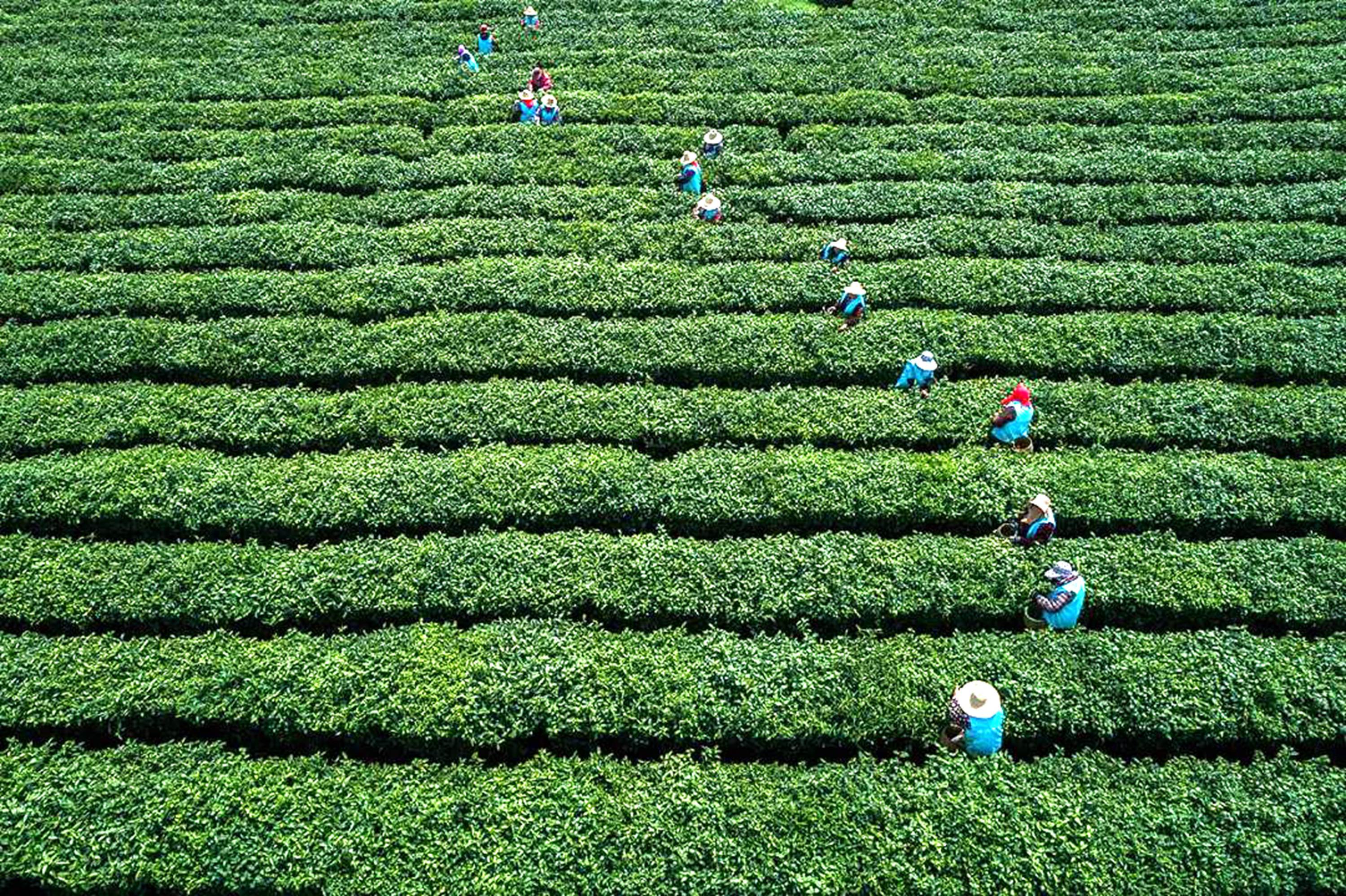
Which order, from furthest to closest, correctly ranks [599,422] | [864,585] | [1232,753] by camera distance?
[599,422] < [864,585] < [1232,753]

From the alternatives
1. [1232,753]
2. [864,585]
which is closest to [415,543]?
[864,585]

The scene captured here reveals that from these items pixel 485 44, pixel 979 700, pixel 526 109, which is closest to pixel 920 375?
pixel 979 700

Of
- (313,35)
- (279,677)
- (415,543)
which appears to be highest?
(313,35)

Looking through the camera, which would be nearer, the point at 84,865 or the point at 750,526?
the point at 84,865

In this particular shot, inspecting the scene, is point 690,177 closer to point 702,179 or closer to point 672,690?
point 702,179

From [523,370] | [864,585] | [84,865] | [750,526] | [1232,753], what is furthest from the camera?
[523,370]

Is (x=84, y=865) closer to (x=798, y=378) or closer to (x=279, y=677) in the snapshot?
(x=279, y=677)

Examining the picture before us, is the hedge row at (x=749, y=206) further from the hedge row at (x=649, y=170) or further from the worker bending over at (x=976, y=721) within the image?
the worker bending over at (x=976, y=721)
